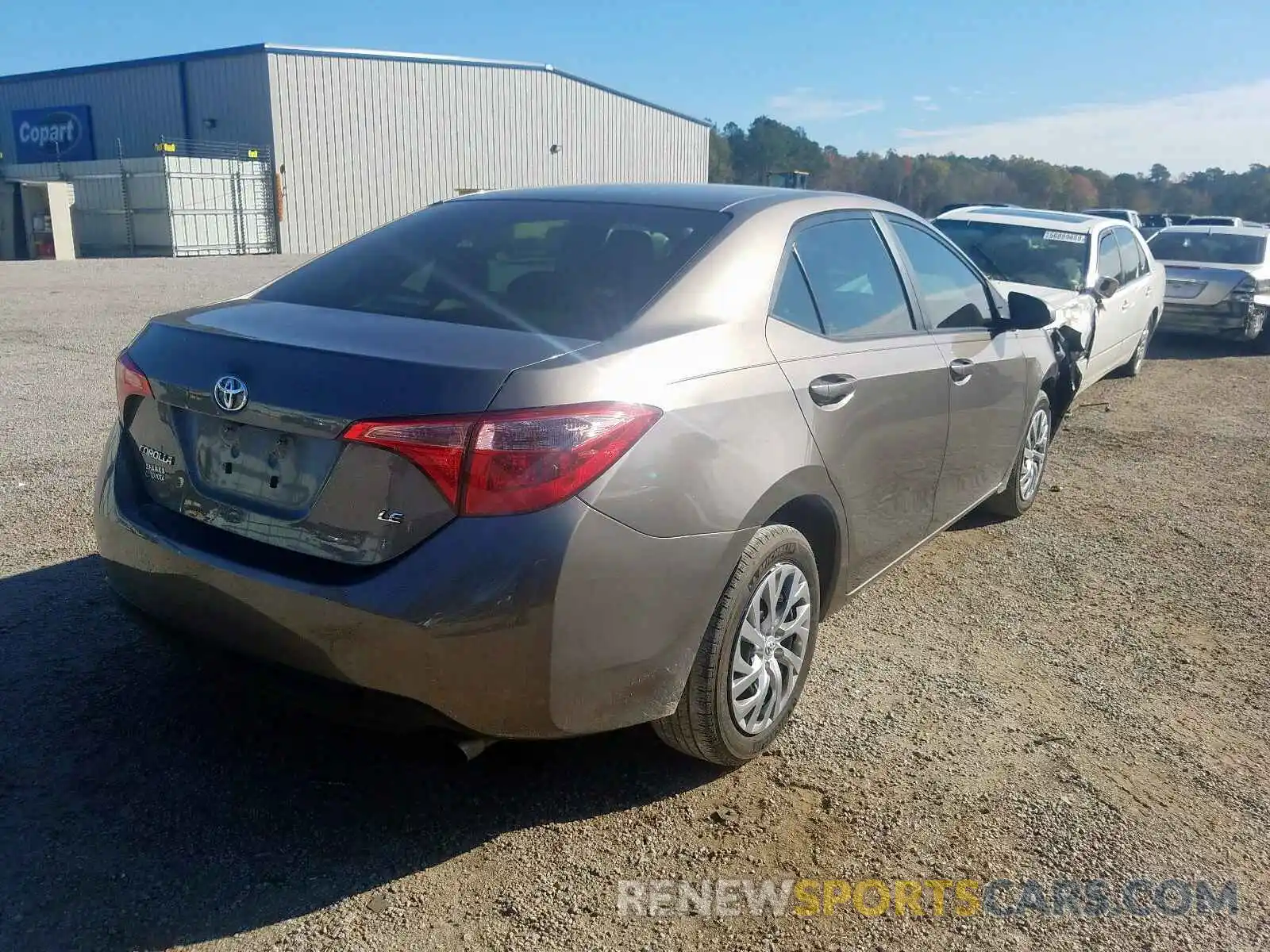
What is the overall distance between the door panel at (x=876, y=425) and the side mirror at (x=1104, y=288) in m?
4.90

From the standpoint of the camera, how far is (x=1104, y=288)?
8.09 metres

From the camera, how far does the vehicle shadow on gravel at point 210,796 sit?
7.95 ft

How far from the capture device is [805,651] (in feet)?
10.6

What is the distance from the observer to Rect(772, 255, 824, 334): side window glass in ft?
10.3

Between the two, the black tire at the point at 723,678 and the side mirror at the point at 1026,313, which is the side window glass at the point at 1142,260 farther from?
the black tire at the point at 723,678

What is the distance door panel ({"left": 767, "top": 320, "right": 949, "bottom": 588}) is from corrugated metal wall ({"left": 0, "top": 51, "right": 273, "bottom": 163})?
1260 inches

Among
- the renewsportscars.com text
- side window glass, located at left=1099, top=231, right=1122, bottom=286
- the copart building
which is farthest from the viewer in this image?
the copart building

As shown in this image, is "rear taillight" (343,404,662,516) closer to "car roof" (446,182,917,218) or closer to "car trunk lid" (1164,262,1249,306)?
"car roof" (446,182,917,218)

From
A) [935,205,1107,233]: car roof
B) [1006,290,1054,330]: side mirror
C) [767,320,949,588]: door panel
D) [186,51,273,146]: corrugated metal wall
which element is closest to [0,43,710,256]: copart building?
[186,51,273,146]: corrugated metal wall

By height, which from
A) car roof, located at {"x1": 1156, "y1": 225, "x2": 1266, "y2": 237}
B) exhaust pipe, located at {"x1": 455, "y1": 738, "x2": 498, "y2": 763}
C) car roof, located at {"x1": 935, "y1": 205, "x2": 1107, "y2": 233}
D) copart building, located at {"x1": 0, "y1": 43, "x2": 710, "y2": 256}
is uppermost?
copart building, located at {"x1": 0, "y1": 43, "x2": 710, "y2": 256}

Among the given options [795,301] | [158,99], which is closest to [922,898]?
[795,301]

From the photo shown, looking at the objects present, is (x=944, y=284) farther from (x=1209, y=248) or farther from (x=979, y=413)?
(x=1209, y=248)

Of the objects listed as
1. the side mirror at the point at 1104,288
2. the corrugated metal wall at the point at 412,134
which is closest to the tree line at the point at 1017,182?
the corrugated metal wall at the point at 412,134

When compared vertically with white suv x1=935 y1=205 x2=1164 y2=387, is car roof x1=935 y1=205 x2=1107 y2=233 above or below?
above
